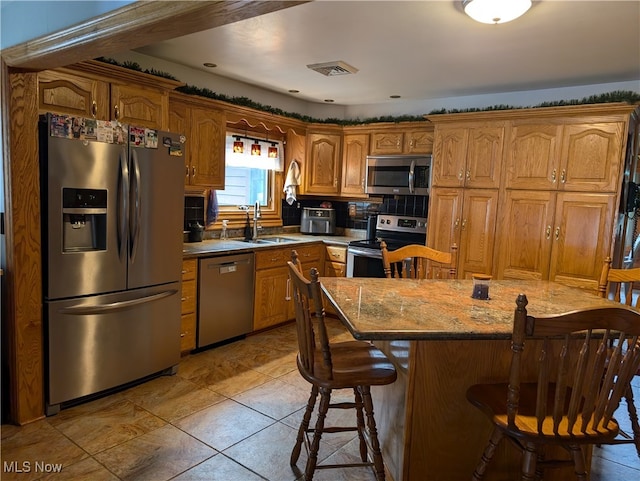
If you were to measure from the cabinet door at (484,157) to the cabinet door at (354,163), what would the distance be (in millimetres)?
1212

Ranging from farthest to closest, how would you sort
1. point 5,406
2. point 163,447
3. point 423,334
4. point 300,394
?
point 300,394, point 5,406, point 163,447, point 423,334

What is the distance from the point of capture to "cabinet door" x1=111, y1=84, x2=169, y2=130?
3047mm

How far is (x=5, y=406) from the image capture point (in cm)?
254

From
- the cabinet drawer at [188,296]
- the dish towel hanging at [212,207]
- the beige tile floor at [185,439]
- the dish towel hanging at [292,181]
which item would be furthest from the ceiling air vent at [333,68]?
the beige tile floor at [185,439]

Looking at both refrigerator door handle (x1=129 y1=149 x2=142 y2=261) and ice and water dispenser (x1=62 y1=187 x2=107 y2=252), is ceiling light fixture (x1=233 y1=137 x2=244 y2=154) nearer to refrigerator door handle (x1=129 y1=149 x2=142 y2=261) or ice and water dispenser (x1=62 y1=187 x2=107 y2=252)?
refrigerator door handle (x1=129 y1=149 x2=142 y2=261)

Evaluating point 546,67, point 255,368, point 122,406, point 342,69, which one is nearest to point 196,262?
point 255,368

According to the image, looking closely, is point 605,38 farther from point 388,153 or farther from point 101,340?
point 101,340

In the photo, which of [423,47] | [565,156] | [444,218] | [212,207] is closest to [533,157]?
[565,156]

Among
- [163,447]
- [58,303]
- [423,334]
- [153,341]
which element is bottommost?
[163,447]

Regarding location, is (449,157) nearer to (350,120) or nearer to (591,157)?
(591,157)

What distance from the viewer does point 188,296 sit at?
3.53 m

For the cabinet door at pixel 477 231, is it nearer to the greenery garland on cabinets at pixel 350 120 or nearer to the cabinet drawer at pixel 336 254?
the greenery garland on cabinets at pixel 350 120

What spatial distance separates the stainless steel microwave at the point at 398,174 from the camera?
4504mm

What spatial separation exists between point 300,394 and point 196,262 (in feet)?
4.30
